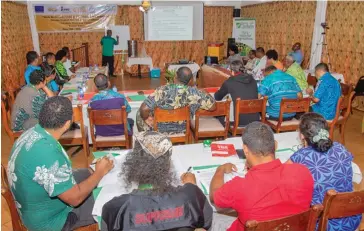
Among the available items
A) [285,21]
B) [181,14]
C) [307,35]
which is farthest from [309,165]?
[181,14]

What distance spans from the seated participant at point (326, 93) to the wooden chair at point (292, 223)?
2.69 metres

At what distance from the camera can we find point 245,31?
1077 centimetres

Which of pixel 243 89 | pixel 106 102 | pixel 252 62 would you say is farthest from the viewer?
pixel 252 62

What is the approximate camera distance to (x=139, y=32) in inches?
436

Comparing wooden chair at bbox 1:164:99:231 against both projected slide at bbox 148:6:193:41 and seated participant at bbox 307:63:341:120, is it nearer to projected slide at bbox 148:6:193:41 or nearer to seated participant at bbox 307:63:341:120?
seated participant at bbox 307:63:341:120

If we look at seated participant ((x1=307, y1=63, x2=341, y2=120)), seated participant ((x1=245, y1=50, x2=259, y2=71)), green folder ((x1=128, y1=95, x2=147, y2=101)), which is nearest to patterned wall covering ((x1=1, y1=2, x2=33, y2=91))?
green folder ((x1=128, y1=95, x2=147, y2=101))

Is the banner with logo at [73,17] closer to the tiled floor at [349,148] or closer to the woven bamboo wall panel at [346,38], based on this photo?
A: the tiled floor at [349,148]

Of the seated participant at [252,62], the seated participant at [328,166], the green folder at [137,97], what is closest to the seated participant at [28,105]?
the green folder at [137,97]

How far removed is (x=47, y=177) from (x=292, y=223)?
4.04 ft

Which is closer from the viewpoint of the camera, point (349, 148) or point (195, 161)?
point (195, 161)

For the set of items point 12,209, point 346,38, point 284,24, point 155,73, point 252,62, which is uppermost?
point 284,24

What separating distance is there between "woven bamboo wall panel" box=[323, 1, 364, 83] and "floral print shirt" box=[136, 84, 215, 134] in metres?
4.58

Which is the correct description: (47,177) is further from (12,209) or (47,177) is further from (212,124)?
(212,124)

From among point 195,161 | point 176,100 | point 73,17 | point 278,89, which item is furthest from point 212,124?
point 73,17
